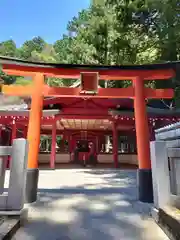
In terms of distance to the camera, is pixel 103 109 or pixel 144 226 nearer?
pixel 144 226

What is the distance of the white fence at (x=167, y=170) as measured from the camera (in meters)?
3.61

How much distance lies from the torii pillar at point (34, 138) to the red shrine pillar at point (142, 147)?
8.33ft

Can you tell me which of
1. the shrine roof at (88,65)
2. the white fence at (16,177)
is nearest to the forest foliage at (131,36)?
the shrine roof at (88,65)

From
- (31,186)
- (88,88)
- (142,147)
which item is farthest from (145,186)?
(88,88)

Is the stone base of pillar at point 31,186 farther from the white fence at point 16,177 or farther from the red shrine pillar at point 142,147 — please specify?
the red shrine pillar at point 142,147

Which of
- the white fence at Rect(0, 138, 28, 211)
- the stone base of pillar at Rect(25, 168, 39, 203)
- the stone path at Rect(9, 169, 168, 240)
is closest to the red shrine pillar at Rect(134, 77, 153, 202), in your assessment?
the stone path at Rect(9, 169, 168, 240)

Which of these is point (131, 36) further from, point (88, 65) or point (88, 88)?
point (88, 88)

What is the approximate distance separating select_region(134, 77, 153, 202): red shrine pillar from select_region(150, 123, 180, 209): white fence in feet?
3.12

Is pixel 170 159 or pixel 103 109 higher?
pixel 103 109

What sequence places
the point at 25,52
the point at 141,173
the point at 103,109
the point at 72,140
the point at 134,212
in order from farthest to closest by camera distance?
the point at 25,52 < the point at 72,140 < the point at 103,109 < the point at 141,173 < the point at 134,212

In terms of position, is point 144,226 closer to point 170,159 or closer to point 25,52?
point 170,159

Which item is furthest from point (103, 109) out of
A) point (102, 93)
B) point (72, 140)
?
point (72, 140)

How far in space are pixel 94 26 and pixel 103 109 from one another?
11630mm

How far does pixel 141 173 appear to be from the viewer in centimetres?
507
